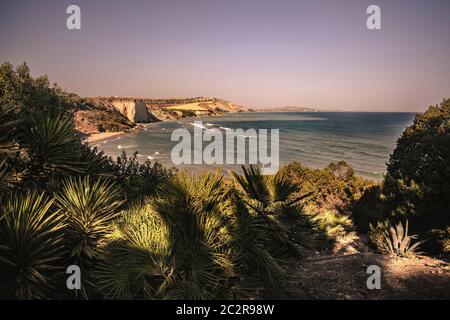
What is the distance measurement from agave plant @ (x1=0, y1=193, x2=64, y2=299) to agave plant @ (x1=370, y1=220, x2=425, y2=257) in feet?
28.5

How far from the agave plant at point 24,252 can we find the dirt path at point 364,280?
388 cm

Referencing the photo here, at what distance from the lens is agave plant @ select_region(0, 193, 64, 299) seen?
373 cm

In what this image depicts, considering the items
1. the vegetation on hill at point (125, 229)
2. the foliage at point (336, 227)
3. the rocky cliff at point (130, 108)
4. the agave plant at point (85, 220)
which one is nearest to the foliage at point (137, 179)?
the vegetation on hill at point (125, 229)

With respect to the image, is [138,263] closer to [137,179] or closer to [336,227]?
[137,179]

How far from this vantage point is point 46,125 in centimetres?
534

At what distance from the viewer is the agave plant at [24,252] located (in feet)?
12.2

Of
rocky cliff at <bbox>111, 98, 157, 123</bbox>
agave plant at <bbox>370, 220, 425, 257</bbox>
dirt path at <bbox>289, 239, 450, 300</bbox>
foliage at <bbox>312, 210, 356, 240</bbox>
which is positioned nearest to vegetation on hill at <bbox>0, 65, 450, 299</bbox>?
dirt path at <bbox>289, 239, 450, 300</bbox>

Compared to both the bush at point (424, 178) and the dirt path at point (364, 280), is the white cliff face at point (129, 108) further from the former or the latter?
the dirt path at point (364, 280)

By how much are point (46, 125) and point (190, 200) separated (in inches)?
118

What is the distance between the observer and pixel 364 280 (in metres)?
5.68

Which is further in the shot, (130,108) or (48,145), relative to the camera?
(130,108)

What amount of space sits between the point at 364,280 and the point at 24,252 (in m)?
5.76

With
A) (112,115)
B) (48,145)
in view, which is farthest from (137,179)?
(112,115)

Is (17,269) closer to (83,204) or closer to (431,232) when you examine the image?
(83,204)
